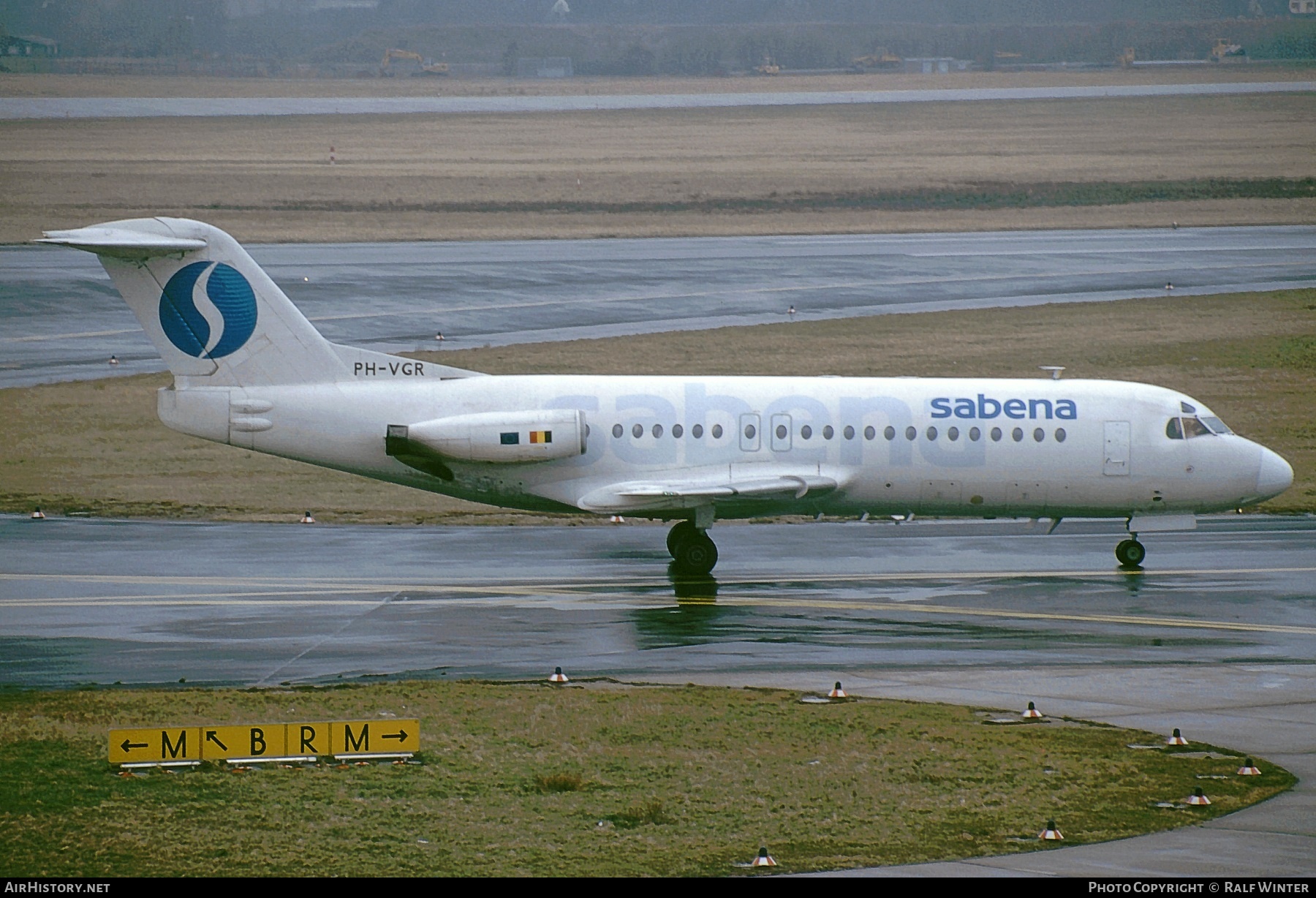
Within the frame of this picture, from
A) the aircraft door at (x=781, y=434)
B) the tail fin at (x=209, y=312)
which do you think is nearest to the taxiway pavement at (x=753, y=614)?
the aircraft door at (x=781, y=434)

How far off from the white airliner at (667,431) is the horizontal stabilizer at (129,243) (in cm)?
5

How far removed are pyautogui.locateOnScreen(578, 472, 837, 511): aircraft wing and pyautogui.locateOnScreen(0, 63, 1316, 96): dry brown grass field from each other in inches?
4721

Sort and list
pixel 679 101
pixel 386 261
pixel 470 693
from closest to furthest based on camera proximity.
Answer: pixel 470 693 < pixel 386 261 < pixel 679 101

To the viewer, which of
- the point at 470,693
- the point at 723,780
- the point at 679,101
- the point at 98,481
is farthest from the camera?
the point at 679,101

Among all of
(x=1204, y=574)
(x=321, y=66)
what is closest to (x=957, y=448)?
(x=1204, y=574)

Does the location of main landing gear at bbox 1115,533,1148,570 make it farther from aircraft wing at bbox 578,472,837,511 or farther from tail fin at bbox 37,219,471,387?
tail fin at bbox 37,219,471,387

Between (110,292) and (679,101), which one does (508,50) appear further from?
(110,292)

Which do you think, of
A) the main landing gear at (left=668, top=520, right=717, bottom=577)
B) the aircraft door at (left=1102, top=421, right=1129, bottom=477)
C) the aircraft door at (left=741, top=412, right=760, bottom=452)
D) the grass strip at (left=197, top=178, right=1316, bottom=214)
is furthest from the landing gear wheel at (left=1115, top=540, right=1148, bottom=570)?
the grass strip at (left=197, top=178, right=1316, bottom=214)

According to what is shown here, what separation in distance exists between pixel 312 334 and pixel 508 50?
570ft

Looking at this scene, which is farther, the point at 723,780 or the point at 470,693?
the point at 470,693

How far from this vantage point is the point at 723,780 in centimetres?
1777

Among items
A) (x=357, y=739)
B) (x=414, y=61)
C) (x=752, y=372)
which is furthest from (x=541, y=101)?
(x=357, y=739)

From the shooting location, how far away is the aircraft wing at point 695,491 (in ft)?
94.6

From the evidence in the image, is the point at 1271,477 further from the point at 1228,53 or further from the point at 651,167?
the point at 1228,53
